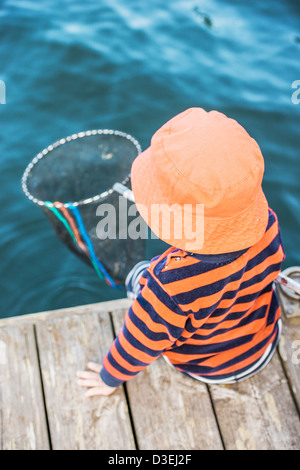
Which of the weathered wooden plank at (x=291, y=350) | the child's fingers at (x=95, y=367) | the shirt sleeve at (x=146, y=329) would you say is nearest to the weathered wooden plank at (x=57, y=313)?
the child's fingers at (x=95, y=367)

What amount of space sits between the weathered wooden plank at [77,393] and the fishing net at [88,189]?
286 millimetres

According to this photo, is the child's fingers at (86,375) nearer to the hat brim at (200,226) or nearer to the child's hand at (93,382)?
the child's hand at (93,382)

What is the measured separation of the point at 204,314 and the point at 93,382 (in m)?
0.90

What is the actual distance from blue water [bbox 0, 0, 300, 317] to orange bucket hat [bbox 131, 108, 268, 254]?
2.06 meters

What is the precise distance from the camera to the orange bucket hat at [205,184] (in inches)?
52.2

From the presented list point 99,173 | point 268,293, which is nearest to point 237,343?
point 268,293

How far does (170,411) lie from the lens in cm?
225

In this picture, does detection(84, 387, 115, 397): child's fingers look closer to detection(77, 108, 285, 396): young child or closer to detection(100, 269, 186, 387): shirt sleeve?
detection(77, 108, 285, 396): young child

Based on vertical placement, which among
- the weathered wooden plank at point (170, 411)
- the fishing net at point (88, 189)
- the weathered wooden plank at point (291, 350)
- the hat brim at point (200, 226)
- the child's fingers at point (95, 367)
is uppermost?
the hat brim at point (200, 226)

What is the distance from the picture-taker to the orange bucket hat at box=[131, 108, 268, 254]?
1327 millimetres

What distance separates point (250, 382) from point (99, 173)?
1.36 m

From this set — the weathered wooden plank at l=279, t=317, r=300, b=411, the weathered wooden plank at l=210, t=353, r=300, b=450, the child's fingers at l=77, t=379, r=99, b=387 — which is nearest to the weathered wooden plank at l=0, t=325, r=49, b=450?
the child's fingers at l=77, t=379, r=99, b=387
